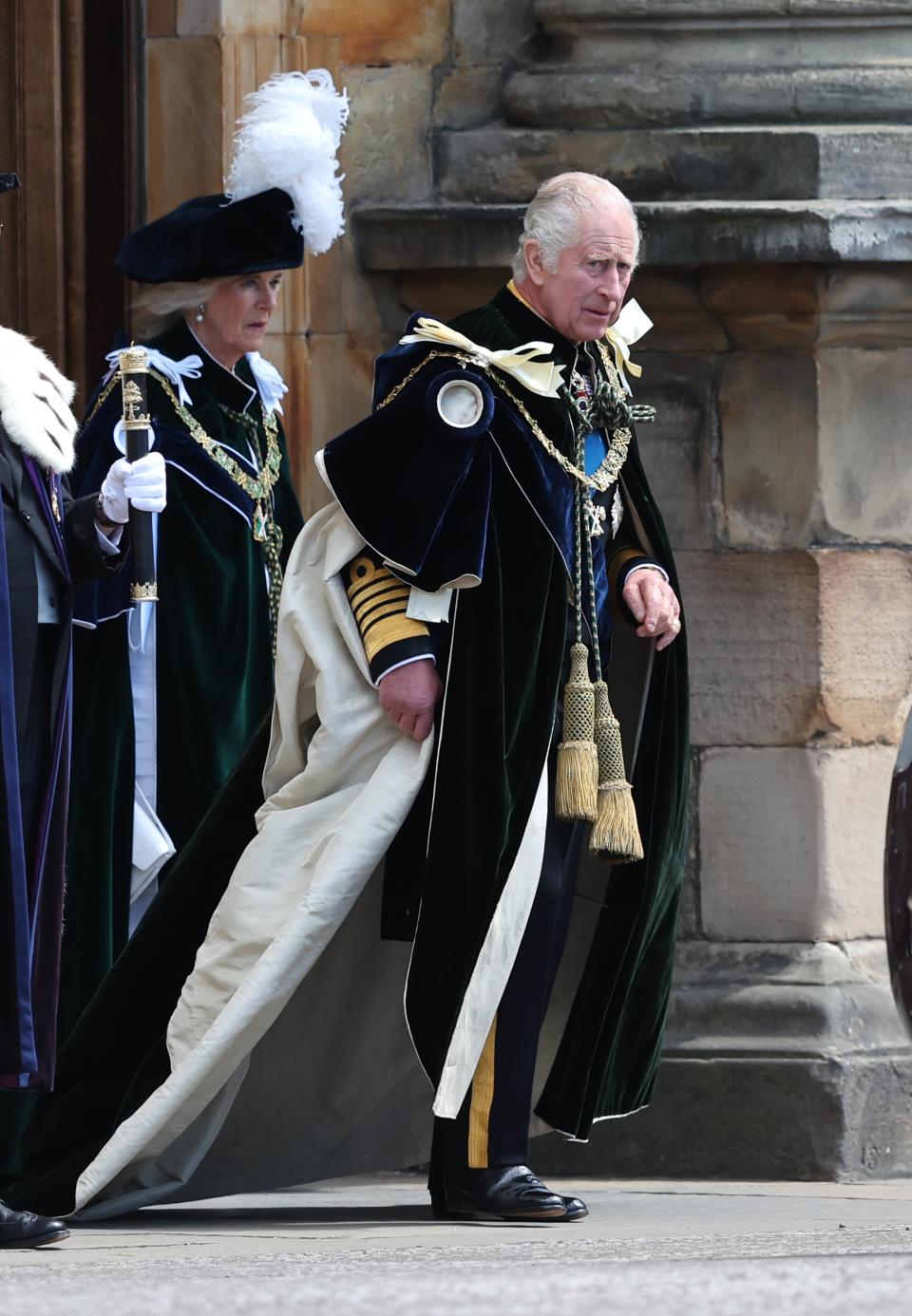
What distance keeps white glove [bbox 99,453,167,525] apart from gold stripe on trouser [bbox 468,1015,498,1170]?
3.63 feet

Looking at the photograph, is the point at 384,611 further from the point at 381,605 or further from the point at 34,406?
the point at 34,406

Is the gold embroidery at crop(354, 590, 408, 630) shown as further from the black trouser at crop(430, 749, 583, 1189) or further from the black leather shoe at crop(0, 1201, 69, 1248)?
the black leather shoe at crop(0, 1201, 69, 1248)

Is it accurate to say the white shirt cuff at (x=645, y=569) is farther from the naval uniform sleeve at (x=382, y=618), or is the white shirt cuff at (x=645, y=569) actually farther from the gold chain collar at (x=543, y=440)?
the naval uniform sleeve at (x=382, y=618)

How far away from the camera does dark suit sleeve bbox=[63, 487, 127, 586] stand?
545cm

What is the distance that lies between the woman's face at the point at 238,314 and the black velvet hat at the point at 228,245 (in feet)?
0.16

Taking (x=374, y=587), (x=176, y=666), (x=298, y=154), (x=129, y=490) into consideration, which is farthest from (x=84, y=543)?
(x=298, y=154)

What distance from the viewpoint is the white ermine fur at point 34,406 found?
5281 millimetres

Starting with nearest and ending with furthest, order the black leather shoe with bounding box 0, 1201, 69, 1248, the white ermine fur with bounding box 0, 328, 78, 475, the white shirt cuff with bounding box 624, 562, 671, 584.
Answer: the black leather shoe with bounding box 0, 1201, 69, 1248, the white ermine fur with bounding box 0, 328, 78, 475, the white shirt cuff with bounding box 624, 562, 671, 584

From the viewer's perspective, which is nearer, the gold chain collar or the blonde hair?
the gold chain collar

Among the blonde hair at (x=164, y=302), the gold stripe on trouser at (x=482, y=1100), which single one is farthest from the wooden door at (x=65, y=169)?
the gold stripe on trouser at (x=482, y=1100)

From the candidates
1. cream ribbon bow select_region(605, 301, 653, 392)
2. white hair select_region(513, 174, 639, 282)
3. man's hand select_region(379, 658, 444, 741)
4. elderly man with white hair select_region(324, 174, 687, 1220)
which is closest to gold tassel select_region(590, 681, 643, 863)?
elderly man with white hair select_region(324, 174, 687, 1220)

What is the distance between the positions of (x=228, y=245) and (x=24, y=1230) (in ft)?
7.39

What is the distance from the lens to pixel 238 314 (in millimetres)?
6465

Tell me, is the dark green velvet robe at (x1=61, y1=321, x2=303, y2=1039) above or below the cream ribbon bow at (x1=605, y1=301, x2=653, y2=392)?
below
